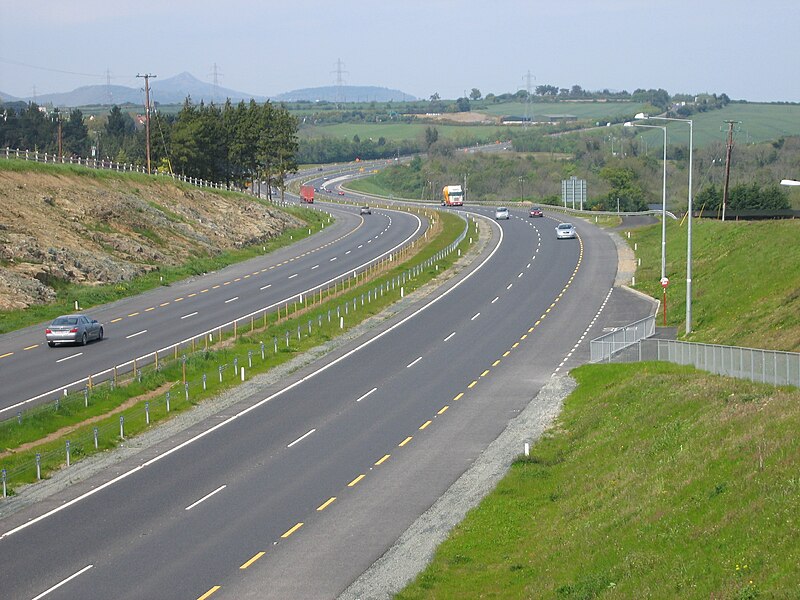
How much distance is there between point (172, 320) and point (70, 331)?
8596 mm

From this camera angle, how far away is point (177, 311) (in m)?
63.8

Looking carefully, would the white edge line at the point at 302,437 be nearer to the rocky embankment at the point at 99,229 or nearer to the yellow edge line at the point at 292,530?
the yellow edge line at the point at 292,530

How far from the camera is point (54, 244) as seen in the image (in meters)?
71.3

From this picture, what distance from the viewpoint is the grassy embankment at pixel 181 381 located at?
118 feet

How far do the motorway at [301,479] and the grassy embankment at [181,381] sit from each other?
2053 mm

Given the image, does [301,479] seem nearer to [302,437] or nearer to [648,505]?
[302,437]

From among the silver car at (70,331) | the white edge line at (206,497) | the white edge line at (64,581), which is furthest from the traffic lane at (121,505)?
the silver car at (70,331)

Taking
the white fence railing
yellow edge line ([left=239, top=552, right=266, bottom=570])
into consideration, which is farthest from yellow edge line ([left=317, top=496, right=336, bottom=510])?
the white fence railing

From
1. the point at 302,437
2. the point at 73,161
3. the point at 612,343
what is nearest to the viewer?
the point at 302,437

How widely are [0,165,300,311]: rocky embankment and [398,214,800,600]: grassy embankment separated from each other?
36.3 metres

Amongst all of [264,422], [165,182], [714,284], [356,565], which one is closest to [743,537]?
[356,565]

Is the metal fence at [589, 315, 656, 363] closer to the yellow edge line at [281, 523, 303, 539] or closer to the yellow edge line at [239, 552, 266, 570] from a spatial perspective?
the yellow edge line at [281, 523, 303, 539]

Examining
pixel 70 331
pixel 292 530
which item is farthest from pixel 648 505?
pixel 70 331

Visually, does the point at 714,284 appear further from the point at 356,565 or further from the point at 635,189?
the point at 635,189
